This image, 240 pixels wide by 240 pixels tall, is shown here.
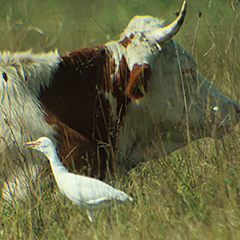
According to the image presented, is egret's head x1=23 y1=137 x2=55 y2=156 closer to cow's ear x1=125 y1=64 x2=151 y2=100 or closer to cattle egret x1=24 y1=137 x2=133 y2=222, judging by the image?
cattle egret x1=24 y1=137 x2=133 y2=222

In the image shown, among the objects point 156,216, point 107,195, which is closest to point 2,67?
point 107,195

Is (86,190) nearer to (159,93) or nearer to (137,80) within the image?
(137,80)

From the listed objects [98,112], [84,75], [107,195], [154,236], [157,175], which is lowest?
[154,236]

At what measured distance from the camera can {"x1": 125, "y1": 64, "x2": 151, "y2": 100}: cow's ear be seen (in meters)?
3.65

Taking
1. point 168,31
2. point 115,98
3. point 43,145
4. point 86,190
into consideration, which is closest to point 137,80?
point 115,98

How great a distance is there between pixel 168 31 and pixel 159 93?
0.52 metres

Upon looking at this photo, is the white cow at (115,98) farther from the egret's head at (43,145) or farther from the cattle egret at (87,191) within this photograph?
the cattle egret at (87,191)

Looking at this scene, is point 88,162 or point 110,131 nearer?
point 88,162

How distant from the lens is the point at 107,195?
2.80 m

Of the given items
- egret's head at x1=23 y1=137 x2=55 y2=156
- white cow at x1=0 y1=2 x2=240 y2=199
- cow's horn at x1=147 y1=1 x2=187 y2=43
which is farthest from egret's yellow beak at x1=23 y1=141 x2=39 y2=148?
cow's horn at x1=147 y1=1 x2=187 y2=43

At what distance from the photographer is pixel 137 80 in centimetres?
367

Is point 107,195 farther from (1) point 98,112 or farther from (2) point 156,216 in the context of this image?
(1) point 98,112

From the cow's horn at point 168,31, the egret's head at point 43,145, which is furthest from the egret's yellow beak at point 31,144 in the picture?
the cow's horn at point 168,31

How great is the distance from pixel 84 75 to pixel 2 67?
652mm
